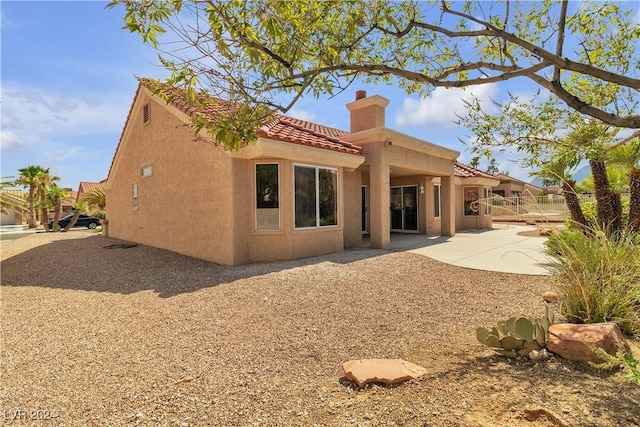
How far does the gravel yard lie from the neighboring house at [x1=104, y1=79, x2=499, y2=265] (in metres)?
2.37

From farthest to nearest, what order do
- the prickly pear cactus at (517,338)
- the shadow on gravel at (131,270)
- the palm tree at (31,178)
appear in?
the palm tree at (31,178)
the shadow on gravel at (131,270)
the prickly pear cactus at (517,338)

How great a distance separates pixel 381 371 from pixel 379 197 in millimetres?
10132

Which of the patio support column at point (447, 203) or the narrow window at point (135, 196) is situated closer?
the narrow window at point (135, 196)

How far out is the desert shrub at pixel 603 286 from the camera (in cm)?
A: 479

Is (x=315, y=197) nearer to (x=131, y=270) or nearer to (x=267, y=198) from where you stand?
→ (x=267, y=198)

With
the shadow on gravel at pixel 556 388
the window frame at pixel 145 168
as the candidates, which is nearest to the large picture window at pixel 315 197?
the shadow on gravel at pixel 556 388

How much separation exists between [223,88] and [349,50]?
200 cm

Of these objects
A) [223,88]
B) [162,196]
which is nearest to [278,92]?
[223,88]

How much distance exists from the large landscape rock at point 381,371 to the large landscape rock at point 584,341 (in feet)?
5.48

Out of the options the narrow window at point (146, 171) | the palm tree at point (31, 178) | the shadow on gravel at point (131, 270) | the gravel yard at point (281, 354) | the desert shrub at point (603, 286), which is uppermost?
the palm tree at point (31, 178)

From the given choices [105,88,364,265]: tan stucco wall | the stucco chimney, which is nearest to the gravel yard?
[105,88,364,265]: tan stucco wall

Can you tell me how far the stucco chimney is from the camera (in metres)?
14.8

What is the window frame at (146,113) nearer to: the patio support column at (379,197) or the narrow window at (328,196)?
the narrow window at (328,196)

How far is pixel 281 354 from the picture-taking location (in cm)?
474
